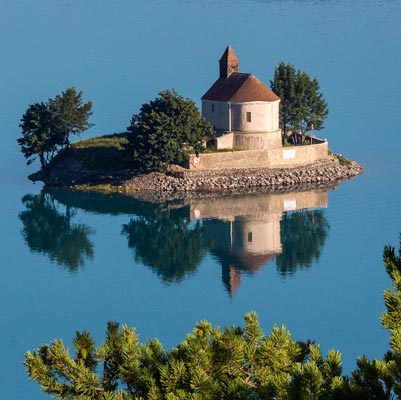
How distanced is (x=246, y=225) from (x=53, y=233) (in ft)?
31.5

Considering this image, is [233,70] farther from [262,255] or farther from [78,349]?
[78,349]

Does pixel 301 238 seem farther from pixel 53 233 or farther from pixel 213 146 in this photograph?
pixel 53 233

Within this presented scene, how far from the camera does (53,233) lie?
69875mm

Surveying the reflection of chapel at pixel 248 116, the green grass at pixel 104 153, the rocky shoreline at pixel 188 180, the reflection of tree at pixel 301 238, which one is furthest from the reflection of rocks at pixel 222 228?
the reflection of chapel at pixel 248 116

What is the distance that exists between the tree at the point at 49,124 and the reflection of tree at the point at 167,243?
27.2ft

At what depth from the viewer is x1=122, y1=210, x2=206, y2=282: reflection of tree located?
63.5 meters

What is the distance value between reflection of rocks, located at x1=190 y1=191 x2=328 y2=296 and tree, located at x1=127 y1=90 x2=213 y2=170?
291cm

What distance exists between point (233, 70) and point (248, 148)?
16.0 ft

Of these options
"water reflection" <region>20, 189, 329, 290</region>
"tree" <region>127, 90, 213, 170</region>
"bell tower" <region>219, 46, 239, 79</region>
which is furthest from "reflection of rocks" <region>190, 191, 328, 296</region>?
"bell tower" <region>219, 46, 239, 79</region>

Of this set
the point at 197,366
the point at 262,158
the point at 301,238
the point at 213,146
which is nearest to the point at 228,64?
the point at 213,146

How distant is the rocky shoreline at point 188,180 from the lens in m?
73.4

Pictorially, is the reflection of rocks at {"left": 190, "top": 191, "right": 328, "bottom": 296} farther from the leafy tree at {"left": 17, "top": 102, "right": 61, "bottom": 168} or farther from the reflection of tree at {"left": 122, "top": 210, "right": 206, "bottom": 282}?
the leafy tree at {"left": 17, "top": 102, "right": 61, "bottom": 168}

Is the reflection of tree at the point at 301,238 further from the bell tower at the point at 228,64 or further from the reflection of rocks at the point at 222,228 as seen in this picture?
the bell tower at the point at 228,64

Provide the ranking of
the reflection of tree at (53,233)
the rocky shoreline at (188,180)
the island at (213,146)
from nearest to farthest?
the reflection of tree at (53,233), the island at (213,146), the rocky shoreline at (188,180)
